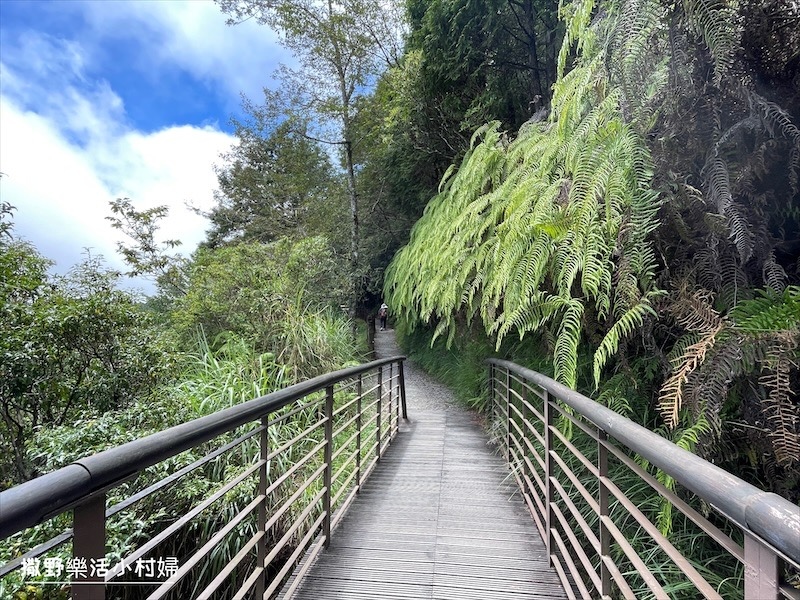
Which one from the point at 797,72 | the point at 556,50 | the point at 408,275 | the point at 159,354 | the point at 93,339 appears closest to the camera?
the point at 797,72

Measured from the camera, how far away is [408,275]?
17.7 feet

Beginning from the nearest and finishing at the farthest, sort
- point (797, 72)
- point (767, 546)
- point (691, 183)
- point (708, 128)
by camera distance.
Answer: point (767, 546) → point (797, 72) → point (708, 128) → point (691, 183)

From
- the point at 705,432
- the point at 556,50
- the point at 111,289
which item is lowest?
the point at 705,432

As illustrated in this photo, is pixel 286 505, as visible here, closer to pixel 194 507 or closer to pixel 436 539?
pixel 194 507

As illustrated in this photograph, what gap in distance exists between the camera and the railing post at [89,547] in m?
0.70

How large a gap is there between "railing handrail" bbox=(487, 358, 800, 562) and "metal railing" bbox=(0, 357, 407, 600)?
3.02 feet

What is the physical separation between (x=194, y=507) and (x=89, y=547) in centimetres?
92

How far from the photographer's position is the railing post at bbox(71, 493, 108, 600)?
0.70 metres

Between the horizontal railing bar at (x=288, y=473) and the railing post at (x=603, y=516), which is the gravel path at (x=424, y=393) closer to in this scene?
the horizontal railing bar at (x=288, y=473)

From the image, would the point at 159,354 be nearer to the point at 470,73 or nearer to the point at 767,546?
the point at 767,546

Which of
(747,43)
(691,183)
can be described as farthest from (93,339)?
(747,43)

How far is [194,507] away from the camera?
155cm

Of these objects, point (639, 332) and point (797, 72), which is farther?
point (639, 332)

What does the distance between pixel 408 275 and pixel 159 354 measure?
285cm
